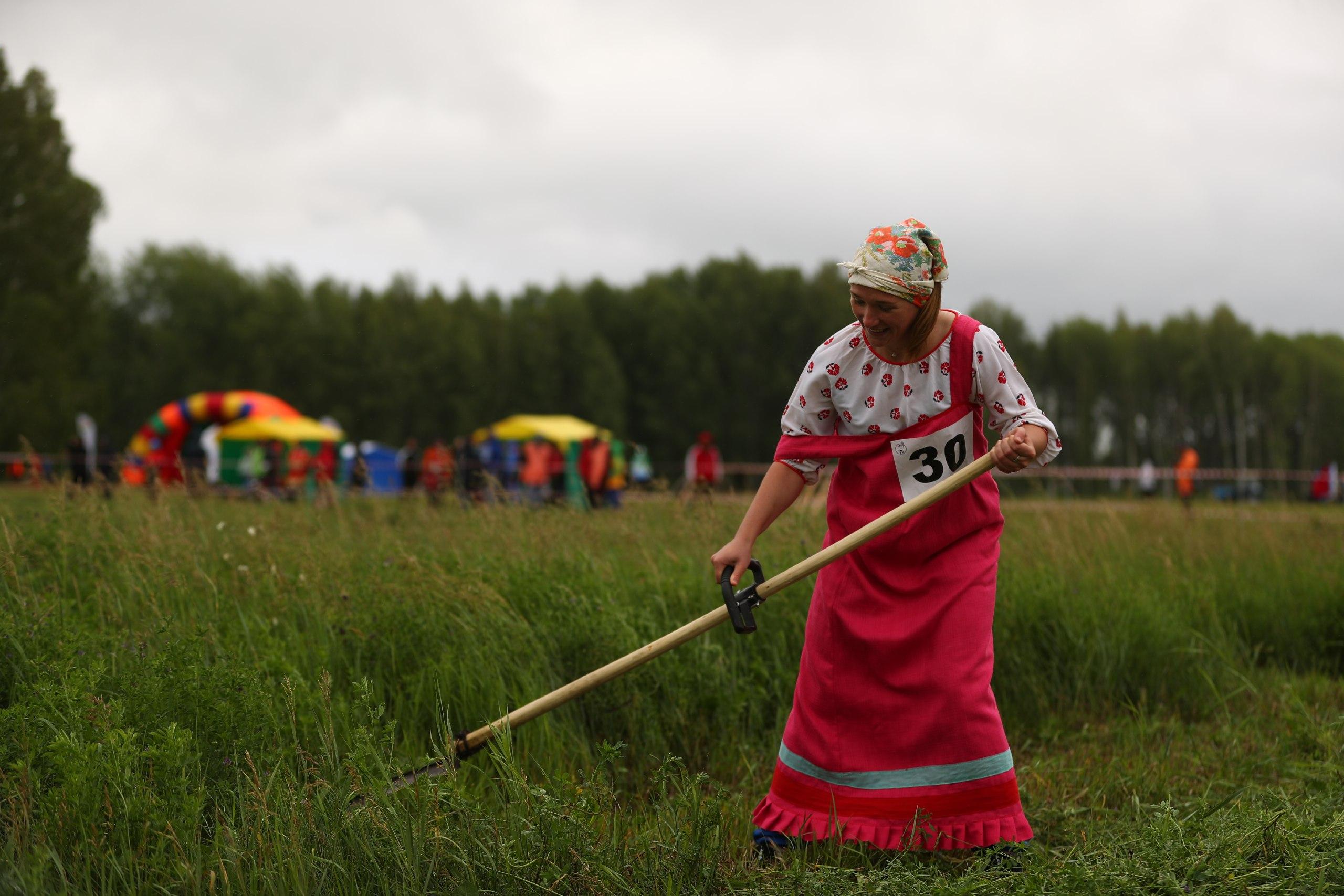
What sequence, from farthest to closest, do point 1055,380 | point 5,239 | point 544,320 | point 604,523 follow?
point 1055,380, point 544,320, point 5,239, point 604,523

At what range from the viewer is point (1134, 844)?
284 centimetres

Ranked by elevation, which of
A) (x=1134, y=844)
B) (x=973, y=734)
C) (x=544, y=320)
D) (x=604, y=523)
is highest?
(x=544, y=320)

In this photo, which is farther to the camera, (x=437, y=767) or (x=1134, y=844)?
(x=437, y=767)

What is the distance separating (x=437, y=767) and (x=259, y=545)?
202 centimetres

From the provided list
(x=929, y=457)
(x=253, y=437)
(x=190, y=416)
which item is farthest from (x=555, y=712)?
(x=190, y=416)

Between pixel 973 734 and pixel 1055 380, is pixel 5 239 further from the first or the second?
pixel 1055 380

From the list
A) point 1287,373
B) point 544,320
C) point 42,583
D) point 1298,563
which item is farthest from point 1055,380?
point 42,583

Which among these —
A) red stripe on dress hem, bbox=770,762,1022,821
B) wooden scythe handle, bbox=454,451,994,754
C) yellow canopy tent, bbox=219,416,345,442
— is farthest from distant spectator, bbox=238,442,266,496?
red stripe on dress hem, bbox=770,762,1022,821

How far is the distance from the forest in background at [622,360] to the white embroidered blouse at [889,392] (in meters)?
39.2

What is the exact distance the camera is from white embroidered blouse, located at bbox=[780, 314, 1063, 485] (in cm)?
302

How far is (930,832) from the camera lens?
2889 millimetres

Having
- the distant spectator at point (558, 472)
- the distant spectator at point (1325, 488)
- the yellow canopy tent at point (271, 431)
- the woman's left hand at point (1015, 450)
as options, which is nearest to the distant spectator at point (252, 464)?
the yellow canopy tent at point (271, 431)

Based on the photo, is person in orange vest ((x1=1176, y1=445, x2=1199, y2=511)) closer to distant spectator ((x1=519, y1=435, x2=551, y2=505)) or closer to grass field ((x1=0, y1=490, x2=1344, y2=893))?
distant spectator ((x1=519, y1=435, x2=551, y2=505))

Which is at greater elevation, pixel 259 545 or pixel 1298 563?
pixel 259 545
